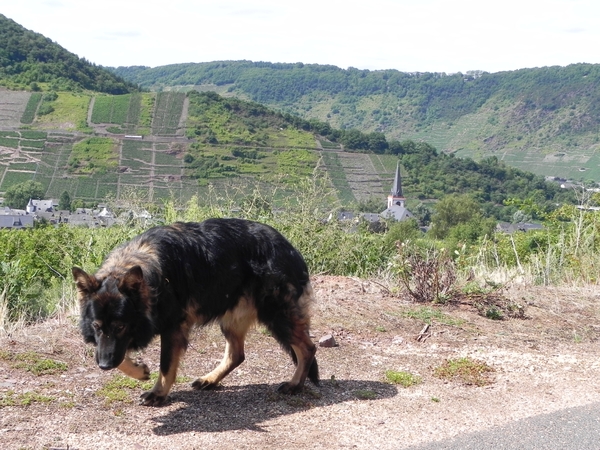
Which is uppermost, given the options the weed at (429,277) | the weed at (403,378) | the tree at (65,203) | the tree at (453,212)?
the weed at (429,277)

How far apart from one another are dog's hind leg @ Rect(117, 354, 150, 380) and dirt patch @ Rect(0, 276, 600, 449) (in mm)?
160

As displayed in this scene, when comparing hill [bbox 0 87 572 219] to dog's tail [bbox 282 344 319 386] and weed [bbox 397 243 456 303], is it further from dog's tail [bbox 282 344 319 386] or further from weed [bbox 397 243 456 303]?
dog's tail [bbox 282 344 319 386]

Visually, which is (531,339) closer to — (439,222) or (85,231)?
(85,231)

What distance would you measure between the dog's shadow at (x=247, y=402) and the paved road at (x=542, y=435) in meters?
1.13

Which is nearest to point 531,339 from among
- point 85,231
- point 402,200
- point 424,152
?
point 85,231

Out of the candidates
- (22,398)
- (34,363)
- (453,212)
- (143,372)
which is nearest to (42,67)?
(453,212)

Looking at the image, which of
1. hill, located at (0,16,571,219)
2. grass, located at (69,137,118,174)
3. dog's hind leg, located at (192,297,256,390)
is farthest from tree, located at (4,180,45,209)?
dog's hind leg, located at (192,297,256,390)

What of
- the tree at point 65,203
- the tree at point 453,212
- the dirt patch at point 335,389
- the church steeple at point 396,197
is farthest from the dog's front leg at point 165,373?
the church steeple at point 396,197

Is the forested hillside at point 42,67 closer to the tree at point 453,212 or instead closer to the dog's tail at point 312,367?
the tree at point 453,212

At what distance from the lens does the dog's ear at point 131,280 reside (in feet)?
16.4

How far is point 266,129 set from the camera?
405 ft

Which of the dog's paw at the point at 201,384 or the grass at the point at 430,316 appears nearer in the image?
the dog's paw at the point at 201,384

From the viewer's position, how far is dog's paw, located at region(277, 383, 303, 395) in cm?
596

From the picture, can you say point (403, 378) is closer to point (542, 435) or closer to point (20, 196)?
point (542, 435)
